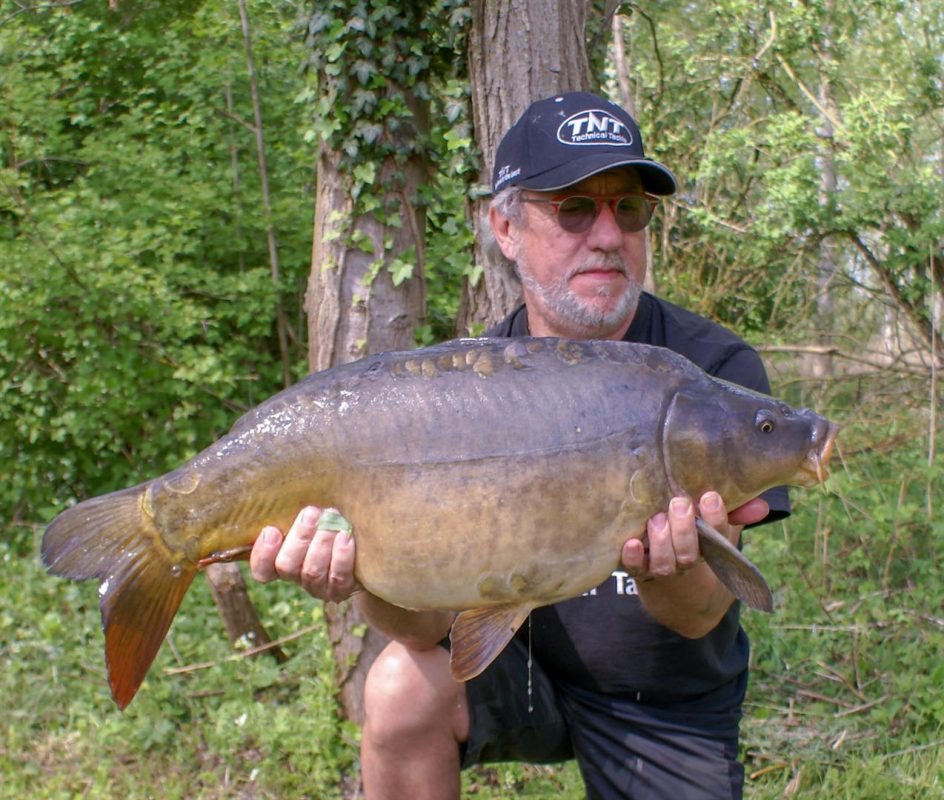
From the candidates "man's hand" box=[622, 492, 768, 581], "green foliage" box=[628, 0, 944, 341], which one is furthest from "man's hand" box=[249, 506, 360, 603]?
"green foliage" box=[628, 0, 944, 341]

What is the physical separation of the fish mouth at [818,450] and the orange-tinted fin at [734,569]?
7.6 inches

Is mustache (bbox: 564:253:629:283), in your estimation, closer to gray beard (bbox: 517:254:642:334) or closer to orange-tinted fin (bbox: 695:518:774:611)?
gray beard (bbox: 517:254:642:334)

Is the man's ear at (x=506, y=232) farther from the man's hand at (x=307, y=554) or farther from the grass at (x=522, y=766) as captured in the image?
the grass at (x=522, y=766)

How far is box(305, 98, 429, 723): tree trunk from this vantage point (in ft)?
11.9

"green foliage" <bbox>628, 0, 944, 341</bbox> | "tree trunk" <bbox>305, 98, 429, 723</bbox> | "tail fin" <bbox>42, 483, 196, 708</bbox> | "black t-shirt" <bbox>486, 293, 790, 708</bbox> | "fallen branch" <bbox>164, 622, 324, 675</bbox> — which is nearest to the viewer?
"tail fin" <bbox>42, 483, 196, 708</bbox>

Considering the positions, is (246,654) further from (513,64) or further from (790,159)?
(790,159)

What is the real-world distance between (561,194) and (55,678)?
2788 millimetres

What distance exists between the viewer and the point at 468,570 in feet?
5.84

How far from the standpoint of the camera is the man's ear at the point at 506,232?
2635 millimetres

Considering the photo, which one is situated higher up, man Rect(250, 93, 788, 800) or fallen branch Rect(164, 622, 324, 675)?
man Rect(250, 93, 788, 800)

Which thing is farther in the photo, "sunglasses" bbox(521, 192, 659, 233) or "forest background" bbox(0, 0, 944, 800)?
"forest background" bbox(0, 0, 944, 800)

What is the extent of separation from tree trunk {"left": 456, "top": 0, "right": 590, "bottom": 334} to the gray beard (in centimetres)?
87

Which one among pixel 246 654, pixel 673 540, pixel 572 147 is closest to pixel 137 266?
pixel 246 654

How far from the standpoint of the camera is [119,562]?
188 centimetres
